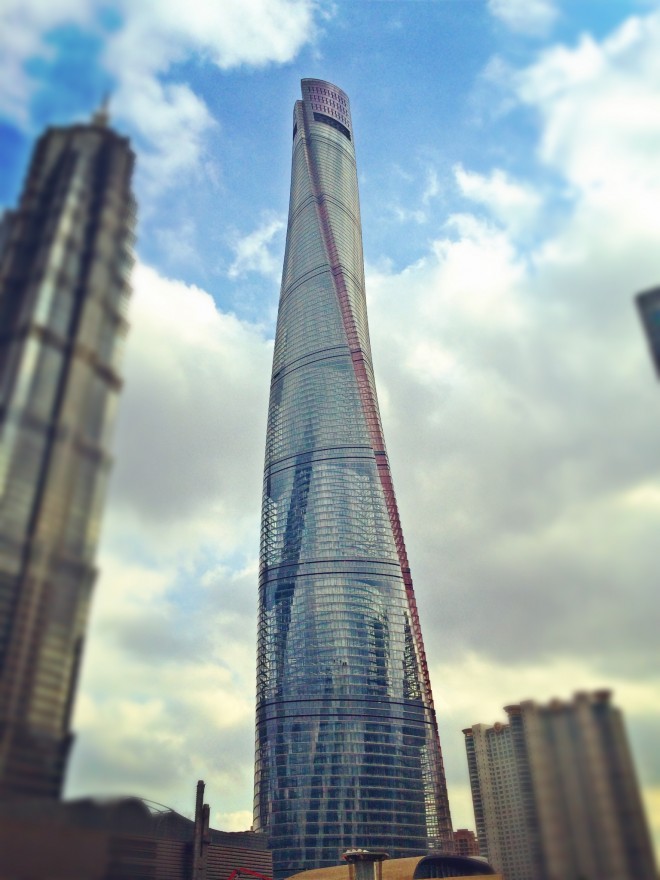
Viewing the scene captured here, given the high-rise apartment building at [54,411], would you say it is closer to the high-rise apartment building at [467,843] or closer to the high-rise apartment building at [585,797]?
the high-rise apartment building at [585,797]

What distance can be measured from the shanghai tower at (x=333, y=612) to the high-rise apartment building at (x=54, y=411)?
335 feet

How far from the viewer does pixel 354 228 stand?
536 feet

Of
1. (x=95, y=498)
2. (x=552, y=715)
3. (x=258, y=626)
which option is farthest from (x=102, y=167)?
(x=258, y=626)

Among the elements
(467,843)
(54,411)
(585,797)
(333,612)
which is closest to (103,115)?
(54,411)

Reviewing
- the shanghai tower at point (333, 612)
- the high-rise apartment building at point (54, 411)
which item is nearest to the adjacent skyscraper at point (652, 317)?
the high-rise apartment building at point (54, 411)

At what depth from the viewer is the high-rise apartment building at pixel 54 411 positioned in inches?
1218

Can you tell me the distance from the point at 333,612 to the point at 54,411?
105 meters

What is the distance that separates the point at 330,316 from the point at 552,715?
12219 cm

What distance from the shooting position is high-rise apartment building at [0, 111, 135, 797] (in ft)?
102

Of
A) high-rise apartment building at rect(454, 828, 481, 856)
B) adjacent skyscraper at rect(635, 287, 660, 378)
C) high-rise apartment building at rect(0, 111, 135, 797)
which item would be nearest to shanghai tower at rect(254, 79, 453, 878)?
high-rise apartment building at rect(454, 828, 481, 856)

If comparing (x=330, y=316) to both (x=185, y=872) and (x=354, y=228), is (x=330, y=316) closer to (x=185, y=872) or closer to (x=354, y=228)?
(x=354, y=228)

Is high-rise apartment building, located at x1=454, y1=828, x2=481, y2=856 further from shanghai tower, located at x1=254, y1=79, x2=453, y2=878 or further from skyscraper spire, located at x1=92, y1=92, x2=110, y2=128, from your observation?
skyscraper spire, located at x1=92, y1=92, x2=110, y2=128

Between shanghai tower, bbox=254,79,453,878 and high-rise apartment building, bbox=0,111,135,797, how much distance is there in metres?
102

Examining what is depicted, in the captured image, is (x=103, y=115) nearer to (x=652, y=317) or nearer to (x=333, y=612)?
(x=652, y=317)
